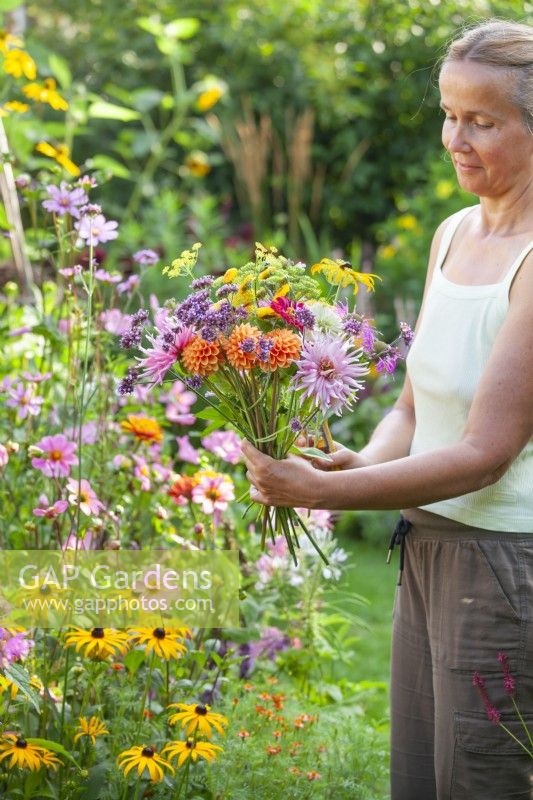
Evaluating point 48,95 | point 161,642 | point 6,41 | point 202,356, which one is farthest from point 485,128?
point 6,41

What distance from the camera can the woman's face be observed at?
1688mm

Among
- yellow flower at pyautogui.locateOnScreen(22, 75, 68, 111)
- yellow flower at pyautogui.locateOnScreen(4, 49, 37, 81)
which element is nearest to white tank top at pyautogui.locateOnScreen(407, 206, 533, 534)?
yellow flower at pyautogui.locateOnScreen(22, 75, 68, 111)

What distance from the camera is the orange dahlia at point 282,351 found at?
1588 mm

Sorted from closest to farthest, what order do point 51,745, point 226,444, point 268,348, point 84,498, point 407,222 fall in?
1. point 268,348
2. point 51,745
3. point 84,498
4. point 226,444
5. point 407,222

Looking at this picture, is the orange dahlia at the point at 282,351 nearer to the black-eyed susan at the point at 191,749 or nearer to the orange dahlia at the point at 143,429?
the black-eyed susan at the point at 191,749

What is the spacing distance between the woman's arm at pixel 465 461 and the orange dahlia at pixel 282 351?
149 millimetres

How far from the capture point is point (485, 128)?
171 centimetres

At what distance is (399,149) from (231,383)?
19.5 feet

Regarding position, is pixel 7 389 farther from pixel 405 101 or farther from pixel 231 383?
pixel 405 101

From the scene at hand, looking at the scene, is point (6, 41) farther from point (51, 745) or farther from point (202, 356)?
point (51, 745)

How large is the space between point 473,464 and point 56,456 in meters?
0.99

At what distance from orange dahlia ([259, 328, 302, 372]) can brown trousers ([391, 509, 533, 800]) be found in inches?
17.3

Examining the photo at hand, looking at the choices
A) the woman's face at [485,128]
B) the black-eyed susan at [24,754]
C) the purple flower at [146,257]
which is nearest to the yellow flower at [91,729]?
the black-eyed susan at [24,754]

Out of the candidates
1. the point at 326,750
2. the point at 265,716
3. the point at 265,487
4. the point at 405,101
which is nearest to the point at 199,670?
the point at 265,716
